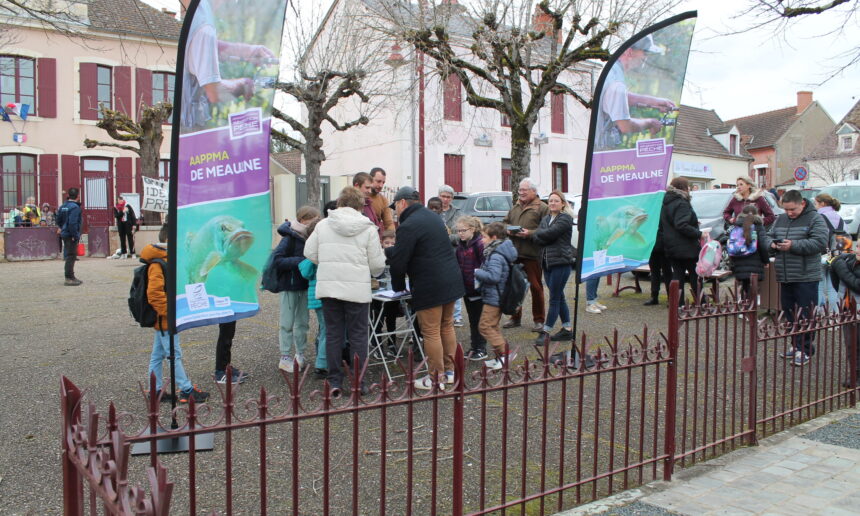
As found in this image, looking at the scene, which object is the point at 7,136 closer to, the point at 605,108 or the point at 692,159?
the point at 605,108

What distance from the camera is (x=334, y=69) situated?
18.5 meters

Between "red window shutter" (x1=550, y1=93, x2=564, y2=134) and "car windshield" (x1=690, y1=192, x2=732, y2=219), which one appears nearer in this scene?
"car windshield" (x1=690, y1=192, x2=732, y2=219)

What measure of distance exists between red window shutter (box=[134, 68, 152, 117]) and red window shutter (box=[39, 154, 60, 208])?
343 centimetres

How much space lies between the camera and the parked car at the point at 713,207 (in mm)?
12469

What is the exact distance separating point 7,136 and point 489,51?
57.6 ft

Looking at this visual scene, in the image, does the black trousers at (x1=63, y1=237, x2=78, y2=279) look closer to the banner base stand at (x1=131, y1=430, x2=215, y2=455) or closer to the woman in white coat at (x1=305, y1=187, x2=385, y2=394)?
the woman in white coat at (x1=305, y1=187, x2=385, y2=394)

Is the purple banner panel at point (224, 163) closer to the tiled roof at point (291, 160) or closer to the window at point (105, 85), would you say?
the window at point (105, 85)

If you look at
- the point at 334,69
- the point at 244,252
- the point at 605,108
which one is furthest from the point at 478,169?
the point at 244,252

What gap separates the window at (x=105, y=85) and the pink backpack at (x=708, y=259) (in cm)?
2331

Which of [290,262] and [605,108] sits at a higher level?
[605,108]

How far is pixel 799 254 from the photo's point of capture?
6.82 m

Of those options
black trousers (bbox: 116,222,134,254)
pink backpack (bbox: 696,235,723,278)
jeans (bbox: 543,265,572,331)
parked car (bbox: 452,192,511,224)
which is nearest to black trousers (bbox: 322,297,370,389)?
jeans (bbox: 543,265,572,331)

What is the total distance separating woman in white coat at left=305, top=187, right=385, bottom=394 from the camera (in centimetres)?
544

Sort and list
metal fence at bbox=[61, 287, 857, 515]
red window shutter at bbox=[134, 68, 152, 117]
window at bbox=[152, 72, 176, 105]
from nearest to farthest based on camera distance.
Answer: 1. metal fence at bbox=[61, 287, 857, 515]
2. red window shutter at bbox=[134, 68, 152, 117]
3. window at bbox=[152, 72, 176, 105]
